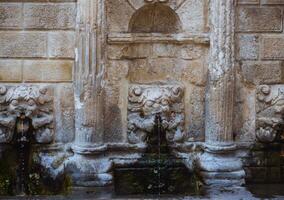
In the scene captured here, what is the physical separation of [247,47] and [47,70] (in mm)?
2225

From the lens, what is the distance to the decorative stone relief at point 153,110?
602cm

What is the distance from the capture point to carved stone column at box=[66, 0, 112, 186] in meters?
5.65

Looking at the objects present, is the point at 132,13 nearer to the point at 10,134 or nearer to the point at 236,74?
the point at 236,74

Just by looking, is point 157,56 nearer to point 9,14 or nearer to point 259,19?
point 259,19

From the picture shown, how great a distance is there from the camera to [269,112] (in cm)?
616

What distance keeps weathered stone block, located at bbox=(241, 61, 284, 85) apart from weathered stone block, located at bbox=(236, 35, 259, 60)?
0.28ft

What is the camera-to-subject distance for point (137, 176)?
5879 millimetres

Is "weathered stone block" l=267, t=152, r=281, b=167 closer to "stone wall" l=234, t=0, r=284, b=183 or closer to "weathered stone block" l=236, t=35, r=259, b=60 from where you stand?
"stone wall" l=234, t=0, r=284, b=183

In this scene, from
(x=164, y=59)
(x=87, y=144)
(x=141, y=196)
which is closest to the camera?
(x=141, y=196)

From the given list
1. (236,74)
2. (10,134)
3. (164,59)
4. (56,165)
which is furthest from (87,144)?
(236,74)

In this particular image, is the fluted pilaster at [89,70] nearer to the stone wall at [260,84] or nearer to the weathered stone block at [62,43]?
the weathered stone block at [62,43]

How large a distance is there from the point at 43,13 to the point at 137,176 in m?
2.03

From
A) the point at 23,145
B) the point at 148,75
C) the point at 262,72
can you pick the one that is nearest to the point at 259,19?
the point at 262,72

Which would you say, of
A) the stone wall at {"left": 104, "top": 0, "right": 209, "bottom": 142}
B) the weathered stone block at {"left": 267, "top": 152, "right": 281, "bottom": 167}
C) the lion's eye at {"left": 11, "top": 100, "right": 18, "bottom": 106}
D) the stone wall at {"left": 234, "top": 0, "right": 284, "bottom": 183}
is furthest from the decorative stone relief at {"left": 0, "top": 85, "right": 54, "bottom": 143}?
the weathered stone block at {"left": 267, "top": 152, "right": 281, "bottom": 167}
